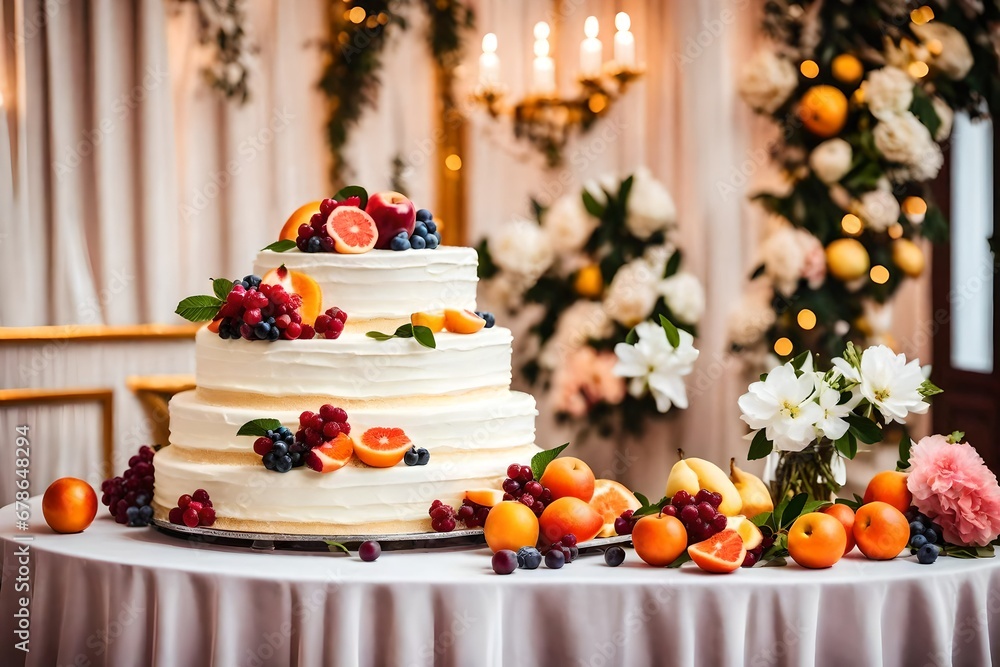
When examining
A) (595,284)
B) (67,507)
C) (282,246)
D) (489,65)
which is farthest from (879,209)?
(67,507)

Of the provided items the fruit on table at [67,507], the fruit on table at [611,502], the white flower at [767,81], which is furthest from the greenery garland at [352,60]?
the fruit on table at [611,502]

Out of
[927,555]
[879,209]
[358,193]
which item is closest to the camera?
[927,555]

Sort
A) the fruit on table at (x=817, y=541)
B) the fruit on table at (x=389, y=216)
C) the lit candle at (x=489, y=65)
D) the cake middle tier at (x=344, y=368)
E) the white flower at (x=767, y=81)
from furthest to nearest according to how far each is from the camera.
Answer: the lit candle at (x=489, y=65), the white flower at (x=767, y=81), the fruit on table at (x=389, y=216), the cake middle tier at (x=344, y=368), the fruit on table at (x=817, y=541)

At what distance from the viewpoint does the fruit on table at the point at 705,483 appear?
2754 mm

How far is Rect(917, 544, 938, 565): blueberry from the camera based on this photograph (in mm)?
2512

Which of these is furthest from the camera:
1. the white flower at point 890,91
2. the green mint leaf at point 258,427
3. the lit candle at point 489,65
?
the lit candle at point 489,65

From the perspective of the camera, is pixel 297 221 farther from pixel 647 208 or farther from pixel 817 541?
pixel 647 208

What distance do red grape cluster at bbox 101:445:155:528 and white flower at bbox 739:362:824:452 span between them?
5.49 ft

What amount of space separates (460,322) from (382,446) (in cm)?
44

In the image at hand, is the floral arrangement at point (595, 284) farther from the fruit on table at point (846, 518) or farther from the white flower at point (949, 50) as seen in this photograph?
the fruit on table at point (846, 518)

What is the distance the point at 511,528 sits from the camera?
2557mm

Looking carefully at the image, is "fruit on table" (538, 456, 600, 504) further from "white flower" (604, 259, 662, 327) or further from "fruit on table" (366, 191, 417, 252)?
"white flower" (604, 259, 662, 327)

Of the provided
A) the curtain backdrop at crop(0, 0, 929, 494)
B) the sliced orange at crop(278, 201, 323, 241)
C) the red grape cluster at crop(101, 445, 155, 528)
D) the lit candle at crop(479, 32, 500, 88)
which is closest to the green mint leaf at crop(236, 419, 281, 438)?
the red grape cluster at crop(101, 445, 155, 528)

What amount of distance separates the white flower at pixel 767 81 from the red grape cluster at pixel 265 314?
314 centimetres
